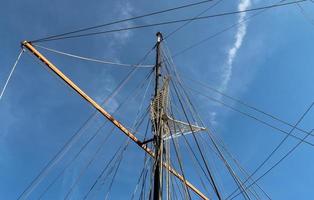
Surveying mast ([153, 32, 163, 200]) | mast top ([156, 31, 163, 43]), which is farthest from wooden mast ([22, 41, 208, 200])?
mast top ([156, 31, 163, 43])

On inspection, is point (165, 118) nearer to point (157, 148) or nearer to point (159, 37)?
point (157, 148)

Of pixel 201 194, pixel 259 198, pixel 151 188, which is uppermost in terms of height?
pixel 201 194

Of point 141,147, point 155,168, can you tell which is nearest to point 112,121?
point 141,147

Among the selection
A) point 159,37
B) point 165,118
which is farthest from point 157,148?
point 159,37

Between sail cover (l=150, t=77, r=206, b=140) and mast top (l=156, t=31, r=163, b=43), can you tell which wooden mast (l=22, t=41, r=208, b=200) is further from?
mast top (l=156, t=31, r=163, b=43)

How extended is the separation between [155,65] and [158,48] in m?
0.85

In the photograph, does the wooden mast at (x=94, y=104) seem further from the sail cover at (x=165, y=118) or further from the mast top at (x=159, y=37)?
the mast top at (x=159, y=37)

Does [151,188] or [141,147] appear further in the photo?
[141,147]

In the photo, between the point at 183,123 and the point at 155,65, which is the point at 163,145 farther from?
the point at 155,65

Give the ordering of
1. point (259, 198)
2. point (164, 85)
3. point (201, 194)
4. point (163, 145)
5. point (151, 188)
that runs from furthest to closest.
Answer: point (201, 194) → point (164, 85) → point (163, 145) → point (259, 198) → point (151, 188)

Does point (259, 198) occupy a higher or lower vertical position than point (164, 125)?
lower

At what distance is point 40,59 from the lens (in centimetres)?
1282

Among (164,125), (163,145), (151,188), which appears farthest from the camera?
(164,125)

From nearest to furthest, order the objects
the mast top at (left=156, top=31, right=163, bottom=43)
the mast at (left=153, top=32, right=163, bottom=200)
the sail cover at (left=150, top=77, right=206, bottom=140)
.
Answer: the mast at (left=153, top=32, right=163, bottom=200)
the sail cover at (left=150, top=77, right=206, bottom=140)
the mast top at (left=156, top=31, right=163, bottom=43)
